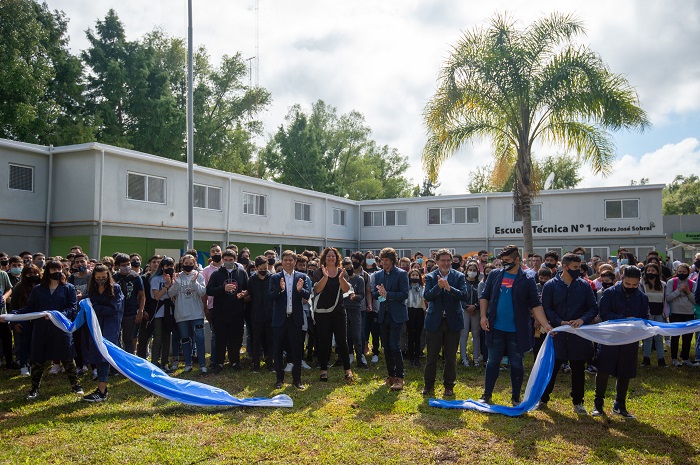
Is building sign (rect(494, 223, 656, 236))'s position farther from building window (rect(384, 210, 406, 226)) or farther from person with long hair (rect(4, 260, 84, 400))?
person with long hair (rect(4, 260, 84, 400))

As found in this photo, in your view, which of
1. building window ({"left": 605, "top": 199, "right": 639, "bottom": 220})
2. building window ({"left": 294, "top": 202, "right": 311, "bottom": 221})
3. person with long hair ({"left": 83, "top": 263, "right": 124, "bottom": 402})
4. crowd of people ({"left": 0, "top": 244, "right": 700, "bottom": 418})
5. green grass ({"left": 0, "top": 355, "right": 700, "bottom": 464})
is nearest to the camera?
green grass ({"left": 0, "top": 355, "right": 700, "bottom": 464})

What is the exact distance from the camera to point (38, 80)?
27.3 meters

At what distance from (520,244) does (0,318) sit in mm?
25775

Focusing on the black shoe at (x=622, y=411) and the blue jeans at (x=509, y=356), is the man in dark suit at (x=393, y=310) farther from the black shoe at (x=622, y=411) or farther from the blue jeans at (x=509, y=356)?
the black shoe at (x=622, y=411)

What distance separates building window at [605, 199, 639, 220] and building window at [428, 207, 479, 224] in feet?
22.1

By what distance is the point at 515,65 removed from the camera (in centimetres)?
1562

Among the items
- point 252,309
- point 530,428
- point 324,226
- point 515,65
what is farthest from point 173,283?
point 324,226

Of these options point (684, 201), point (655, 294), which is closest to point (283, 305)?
point (655, 294)

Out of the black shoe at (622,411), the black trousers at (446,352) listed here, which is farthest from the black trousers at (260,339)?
the black shoe at (622,411)

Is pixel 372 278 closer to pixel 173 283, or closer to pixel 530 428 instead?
pixel 173 283

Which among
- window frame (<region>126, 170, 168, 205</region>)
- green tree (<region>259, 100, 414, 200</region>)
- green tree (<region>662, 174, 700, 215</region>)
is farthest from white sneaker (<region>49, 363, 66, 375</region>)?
green tree (<region>662, 174, 700, 215</region>)

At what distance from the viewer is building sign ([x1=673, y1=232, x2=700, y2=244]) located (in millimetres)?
38688

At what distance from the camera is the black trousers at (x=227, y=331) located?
29.2 ft

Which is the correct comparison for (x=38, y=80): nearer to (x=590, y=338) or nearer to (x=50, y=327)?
(x=50, y=327)
